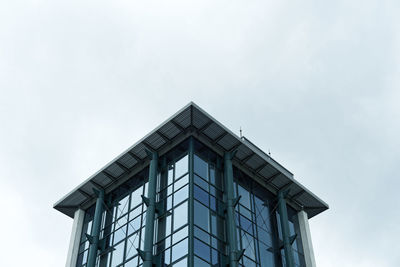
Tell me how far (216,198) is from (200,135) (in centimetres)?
559

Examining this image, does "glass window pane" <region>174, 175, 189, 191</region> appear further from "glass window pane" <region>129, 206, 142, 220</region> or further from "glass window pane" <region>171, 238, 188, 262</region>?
"glass window pane" <region>171, 238, 188, 262</region>

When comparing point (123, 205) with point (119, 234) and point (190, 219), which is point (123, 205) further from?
point (190, 219)

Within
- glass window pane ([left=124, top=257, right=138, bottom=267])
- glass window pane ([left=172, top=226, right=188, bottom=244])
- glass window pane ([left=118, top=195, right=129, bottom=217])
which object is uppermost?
glass window pane ([left=118, top=195, right=129, bottom=217])

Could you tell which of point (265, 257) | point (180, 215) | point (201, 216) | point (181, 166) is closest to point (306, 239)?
point (265, 257)

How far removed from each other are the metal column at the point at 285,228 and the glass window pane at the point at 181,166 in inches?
383

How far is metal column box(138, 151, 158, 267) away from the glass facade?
23.8 inches

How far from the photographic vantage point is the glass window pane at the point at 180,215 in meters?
41.7

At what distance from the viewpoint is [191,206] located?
42.0 m

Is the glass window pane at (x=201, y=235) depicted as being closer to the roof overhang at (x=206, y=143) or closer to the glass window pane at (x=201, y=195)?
the glass window pane at (x=201, y=195)

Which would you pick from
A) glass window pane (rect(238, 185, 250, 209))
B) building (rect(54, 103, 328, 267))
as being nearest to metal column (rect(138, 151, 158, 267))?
building (rect(54, 103, 328, 267))

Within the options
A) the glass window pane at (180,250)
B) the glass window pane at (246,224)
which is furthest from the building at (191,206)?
the glass window pane at (246,224)

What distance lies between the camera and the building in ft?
137

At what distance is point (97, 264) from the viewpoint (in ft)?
153

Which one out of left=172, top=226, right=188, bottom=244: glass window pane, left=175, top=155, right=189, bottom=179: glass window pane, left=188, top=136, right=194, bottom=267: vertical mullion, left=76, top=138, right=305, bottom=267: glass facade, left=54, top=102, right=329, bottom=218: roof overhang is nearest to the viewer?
left=188, top=136, right=194, bottom=267: vertical mullion
